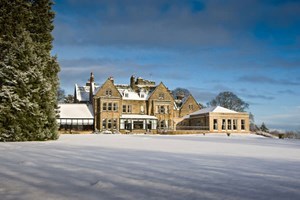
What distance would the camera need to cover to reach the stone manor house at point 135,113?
1905 inches

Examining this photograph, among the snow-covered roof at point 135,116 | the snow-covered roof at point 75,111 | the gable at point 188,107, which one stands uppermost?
the gable at point 188,107

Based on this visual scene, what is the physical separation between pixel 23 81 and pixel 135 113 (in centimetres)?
3483

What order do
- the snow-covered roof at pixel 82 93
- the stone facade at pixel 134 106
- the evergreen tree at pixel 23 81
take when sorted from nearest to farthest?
the evergreen tree at pixel 23 81
the stone facade at pixel 134 106
the snow-covered roof at pixel 82 93

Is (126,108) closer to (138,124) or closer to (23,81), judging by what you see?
(138,124)

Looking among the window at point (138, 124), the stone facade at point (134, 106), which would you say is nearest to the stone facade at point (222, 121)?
the stone facade at point (134, 106)

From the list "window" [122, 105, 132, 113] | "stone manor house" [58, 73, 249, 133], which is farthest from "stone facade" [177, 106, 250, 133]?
"window" [122, 105, 132, 113]

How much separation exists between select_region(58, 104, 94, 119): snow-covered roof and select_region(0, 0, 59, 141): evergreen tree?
26.9 m

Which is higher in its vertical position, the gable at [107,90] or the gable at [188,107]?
the gable at [107,90]

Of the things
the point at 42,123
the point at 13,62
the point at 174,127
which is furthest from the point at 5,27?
the point at 174,127

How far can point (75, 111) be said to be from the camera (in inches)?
1935

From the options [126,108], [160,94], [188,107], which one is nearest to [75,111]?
[126,108]

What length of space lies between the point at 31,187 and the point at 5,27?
57.6 ft

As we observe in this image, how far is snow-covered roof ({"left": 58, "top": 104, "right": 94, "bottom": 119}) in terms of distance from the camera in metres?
47.8

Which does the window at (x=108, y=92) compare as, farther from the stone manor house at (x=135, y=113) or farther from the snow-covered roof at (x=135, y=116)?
the snow-covered roof at (x=135, y=116)
